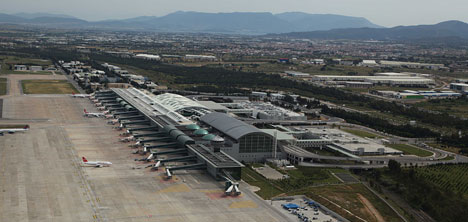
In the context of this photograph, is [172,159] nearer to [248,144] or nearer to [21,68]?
[248,144]

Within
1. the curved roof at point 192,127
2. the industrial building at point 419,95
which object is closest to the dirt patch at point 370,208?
the curved roof at point 192,127

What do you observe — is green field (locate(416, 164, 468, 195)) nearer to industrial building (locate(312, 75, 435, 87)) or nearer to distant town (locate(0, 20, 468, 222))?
Answer: distant town (locate(0, 20, 468, 222))

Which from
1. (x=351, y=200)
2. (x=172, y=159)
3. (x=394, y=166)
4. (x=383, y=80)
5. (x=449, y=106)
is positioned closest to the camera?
(x=351, y=200)

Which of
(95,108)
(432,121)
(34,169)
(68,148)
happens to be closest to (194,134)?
(68,148)

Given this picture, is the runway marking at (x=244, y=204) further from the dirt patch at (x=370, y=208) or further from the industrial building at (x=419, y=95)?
the industrial building at (x=419, y=95)

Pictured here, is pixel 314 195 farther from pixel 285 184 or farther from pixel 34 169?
pixel 34 169

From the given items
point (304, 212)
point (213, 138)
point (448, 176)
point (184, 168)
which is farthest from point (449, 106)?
point (304, 212)
